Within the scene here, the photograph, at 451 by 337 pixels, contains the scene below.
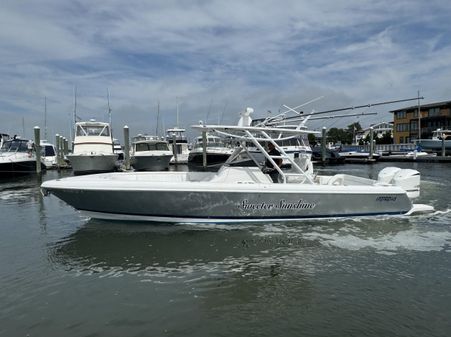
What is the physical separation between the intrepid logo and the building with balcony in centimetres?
5830

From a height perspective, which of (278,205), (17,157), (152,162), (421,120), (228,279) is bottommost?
(228,279)

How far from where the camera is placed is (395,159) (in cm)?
4406

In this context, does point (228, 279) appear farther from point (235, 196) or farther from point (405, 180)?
point (405, 180)

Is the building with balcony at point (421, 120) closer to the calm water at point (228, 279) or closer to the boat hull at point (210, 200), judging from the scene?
the boat hull at point (210, 200)

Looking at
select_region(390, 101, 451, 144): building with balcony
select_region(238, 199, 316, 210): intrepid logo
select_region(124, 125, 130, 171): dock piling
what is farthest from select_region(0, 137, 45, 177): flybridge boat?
select_region(390, 101, 451, 144): building with balcony

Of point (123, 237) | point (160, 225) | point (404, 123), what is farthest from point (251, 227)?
point (404, 123)

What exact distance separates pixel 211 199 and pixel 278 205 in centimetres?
155

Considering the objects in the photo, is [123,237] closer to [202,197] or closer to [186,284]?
[202,197]

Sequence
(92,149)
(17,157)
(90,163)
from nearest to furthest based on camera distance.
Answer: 1. (90,163)
2. (17,157)
3. (92,149)

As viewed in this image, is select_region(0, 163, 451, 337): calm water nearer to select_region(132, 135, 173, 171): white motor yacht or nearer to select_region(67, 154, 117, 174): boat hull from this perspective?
select_region(67, 154, 117, 174): boat hull

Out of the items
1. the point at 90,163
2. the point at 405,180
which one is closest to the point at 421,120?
the point at 90,163

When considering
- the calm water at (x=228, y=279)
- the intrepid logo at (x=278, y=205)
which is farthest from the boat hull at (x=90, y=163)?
the intrepid logo at (x=278, y=205)

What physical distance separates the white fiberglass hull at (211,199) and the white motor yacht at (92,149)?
1772 cm

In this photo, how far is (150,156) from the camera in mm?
31562
